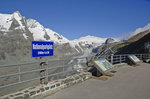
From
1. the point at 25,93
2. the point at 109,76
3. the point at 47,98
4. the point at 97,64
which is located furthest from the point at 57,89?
the point at 109,76

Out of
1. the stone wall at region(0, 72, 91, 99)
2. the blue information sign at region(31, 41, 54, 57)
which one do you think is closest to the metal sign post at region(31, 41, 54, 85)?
the blue information sign at region(31, 41, 54, 57)

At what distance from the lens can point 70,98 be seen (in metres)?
4.84

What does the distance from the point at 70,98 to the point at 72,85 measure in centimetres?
169

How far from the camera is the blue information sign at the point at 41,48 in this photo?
198 inches

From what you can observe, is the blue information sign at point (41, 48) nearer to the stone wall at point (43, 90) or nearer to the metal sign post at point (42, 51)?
the metal sign post at point (42, 51)

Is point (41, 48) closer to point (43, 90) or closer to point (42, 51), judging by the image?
point (42, 51)

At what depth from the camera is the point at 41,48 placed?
529 centimetres

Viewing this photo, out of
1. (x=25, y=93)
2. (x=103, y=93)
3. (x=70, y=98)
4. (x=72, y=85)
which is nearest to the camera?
(x=25, y=93)

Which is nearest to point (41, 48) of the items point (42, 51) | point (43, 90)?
point (42, 51)

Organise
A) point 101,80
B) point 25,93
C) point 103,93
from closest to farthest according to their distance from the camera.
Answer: point 25,93 → point 103,93 → point 101,80

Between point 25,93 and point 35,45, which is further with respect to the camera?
point 35,45

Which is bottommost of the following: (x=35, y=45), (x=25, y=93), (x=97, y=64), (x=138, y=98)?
(x=138, y=98)

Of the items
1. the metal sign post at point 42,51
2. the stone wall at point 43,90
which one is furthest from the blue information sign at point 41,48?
the stone wall at point 43,90

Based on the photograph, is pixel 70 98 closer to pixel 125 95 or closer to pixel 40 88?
pixel 40 88
